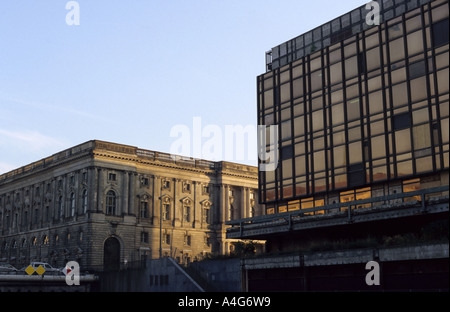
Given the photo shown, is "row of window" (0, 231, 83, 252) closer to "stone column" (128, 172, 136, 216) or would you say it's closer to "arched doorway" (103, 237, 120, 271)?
"arched doorway" (103, 237, 120, 271)

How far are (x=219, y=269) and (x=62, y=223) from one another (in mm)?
49308

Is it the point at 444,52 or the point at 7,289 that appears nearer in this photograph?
the point at 444,52

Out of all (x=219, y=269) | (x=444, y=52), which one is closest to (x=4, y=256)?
(x=219, y=269)

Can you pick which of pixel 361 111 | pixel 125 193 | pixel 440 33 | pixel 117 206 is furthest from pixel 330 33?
pixel 117 206

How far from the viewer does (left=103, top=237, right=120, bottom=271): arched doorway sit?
10219 centimetres

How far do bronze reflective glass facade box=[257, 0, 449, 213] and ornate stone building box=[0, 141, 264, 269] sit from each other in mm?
33116

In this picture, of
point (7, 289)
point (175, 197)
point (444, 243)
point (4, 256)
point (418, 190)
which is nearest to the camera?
point (444, 243)

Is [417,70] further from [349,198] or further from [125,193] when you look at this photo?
[125,193]

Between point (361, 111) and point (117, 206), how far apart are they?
55.2m

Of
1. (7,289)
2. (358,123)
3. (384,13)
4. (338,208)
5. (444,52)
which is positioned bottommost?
(7,289)

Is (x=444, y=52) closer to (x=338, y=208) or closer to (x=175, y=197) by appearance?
(x=338, y=208)

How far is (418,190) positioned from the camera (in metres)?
53.2

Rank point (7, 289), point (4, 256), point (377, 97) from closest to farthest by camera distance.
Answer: point (377, 97) < point (7, 289) < point (4, 256)

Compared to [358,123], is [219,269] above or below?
below
